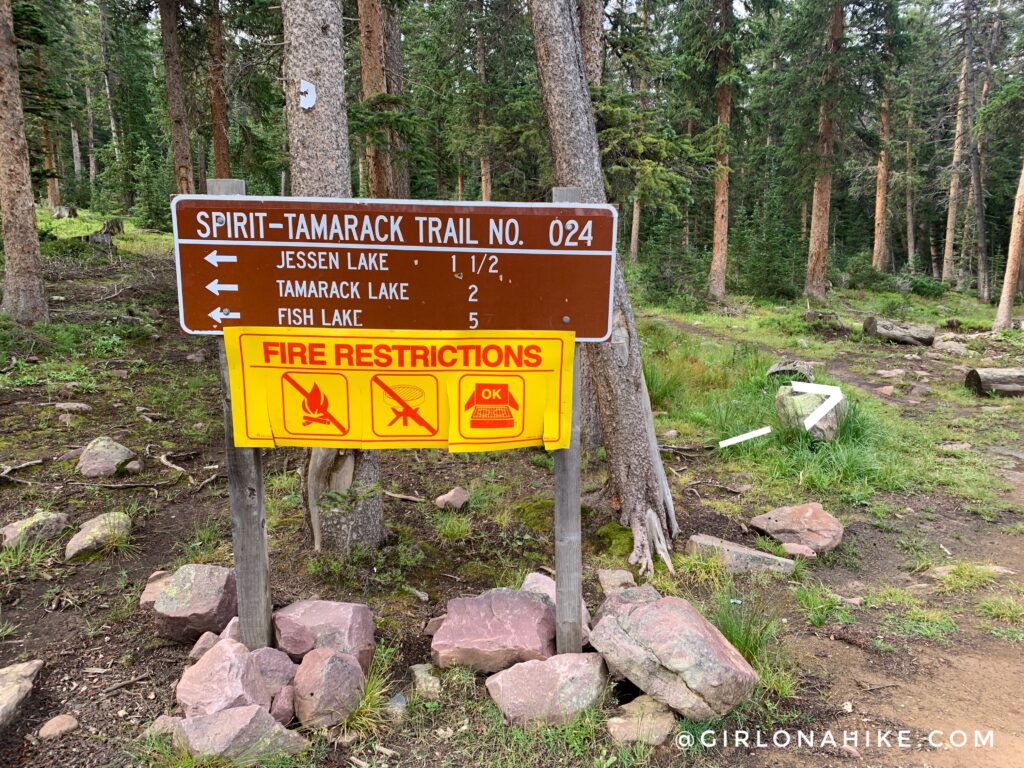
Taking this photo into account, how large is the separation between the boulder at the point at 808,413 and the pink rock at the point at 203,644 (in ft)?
21.0

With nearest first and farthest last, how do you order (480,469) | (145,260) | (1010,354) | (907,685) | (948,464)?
1. (907,685)
2. (480,469)
3. (948,464)
4. (1010,354)
5. (145,260)

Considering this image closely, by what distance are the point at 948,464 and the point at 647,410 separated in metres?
4.48

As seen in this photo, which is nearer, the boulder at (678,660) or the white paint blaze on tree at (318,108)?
the boulder at (678,660)

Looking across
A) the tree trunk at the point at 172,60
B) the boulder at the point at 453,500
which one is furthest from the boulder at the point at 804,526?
the tree trunk at the point at 172,60

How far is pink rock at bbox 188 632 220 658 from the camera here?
3.48 m

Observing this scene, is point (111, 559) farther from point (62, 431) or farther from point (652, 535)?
point (652, 535)

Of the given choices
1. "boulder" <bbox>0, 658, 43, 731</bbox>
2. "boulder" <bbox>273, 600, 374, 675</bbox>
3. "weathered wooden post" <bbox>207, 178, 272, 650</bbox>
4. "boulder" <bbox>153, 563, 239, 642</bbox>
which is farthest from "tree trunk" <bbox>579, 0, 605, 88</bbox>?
"boulder" <bbox>0, 658, 43, 731</bbox>

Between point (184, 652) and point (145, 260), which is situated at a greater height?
point (145, 260)

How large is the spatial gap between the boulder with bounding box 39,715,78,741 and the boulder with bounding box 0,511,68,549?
2088mm

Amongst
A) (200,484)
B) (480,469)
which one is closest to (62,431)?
(200,484)

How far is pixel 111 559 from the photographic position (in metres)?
4.57

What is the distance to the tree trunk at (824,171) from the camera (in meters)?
20.0

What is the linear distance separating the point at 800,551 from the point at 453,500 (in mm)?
2942

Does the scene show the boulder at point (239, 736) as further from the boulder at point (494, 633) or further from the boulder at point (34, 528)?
the boulder at point (34, 528)
